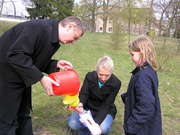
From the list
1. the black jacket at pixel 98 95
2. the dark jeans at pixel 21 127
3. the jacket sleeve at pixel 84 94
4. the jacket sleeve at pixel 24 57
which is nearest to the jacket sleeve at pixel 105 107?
the black jacket at pixel 98 95

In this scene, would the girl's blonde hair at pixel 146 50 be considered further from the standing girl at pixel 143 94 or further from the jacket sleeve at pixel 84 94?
the jacket sleeve at pixel 84 94

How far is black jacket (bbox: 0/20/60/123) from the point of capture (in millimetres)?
1758

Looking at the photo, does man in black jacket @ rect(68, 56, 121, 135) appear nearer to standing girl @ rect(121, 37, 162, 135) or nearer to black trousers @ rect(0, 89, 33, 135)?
standing girl @ rect(121, 37, 162, 135)

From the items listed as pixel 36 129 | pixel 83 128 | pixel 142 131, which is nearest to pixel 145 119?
pixel 142 131

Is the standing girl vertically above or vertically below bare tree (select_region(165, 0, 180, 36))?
below

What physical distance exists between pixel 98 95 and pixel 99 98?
0.18 feet

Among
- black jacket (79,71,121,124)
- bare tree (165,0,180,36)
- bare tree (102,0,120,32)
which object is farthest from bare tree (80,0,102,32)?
black jacket (79,71,121,124)

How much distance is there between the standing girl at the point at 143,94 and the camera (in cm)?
213

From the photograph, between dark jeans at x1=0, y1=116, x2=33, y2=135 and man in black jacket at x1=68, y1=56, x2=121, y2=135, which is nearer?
dark jeans at x1=0, y1=116, x2=33, y2=135

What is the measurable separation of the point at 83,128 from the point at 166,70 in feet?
21.5

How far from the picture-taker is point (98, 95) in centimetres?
299

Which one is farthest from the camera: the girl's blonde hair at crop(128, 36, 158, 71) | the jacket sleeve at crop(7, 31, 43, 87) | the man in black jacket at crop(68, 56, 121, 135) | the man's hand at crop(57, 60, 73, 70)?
the man in black jacket at crop(68, 56, 121, 135)

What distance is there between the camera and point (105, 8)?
3641cm

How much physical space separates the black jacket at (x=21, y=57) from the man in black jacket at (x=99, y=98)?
0.99m
